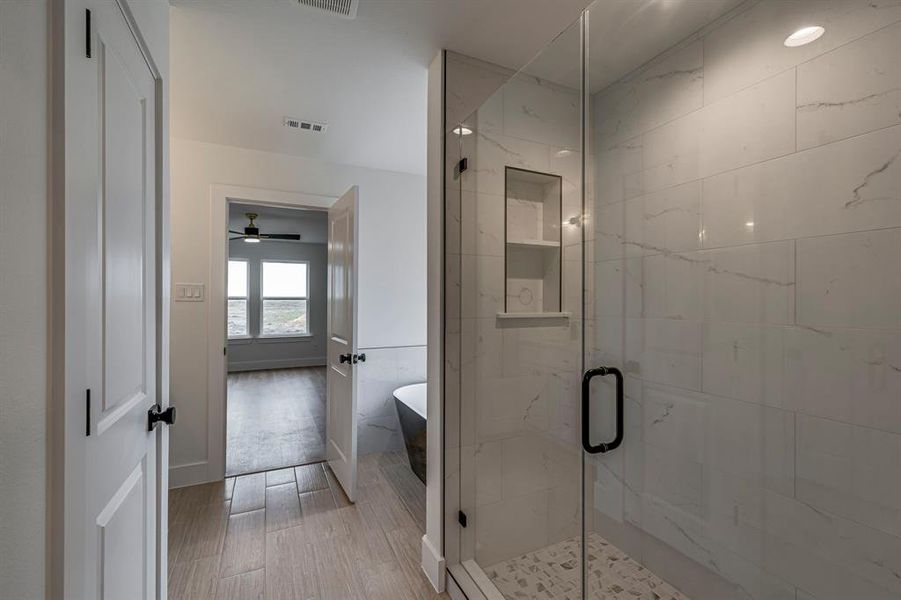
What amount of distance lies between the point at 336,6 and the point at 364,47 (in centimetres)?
27

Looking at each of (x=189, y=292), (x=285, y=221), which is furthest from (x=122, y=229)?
(x=285, y=221)

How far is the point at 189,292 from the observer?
2.82 metres

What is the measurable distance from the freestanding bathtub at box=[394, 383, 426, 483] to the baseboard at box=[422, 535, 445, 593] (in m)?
0.79

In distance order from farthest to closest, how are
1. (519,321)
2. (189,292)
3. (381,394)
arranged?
(381,394) → (189,292) → (519,321)

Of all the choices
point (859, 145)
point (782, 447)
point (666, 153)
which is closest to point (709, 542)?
point (782, 447)


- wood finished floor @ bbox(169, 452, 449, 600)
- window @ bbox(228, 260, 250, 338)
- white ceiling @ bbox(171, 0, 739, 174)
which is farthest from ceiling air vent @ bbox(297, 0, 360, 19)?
window @ bbox(228, 260, 250, 338)

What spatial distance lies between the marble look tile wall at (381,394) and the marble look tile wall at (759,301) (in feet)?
6.60

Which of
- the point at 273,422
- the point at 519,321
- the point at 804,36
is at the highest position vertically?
the point at 804,36

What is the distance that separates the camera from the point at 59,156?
69 centimetres

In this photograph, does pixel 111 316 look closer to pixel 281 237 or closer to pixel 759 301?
pixel 759 301

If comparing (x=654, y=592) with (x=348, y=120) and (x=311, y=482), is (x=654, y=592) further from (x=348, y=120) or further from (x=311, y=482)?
(x=348, y=120)

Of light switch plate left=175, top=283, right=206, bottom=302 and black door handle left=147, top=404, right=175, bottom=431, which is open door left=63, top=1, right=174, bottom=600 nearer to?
black door handle left=147, top=404, right=175, bottom=431

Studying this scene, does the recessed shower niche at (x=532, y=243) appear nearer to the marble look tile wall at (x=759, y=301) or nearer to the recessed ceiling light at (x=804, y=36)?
the marble look tile wall at (x=759, y=301)

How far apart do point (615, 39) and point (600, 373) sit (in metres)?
1.44
